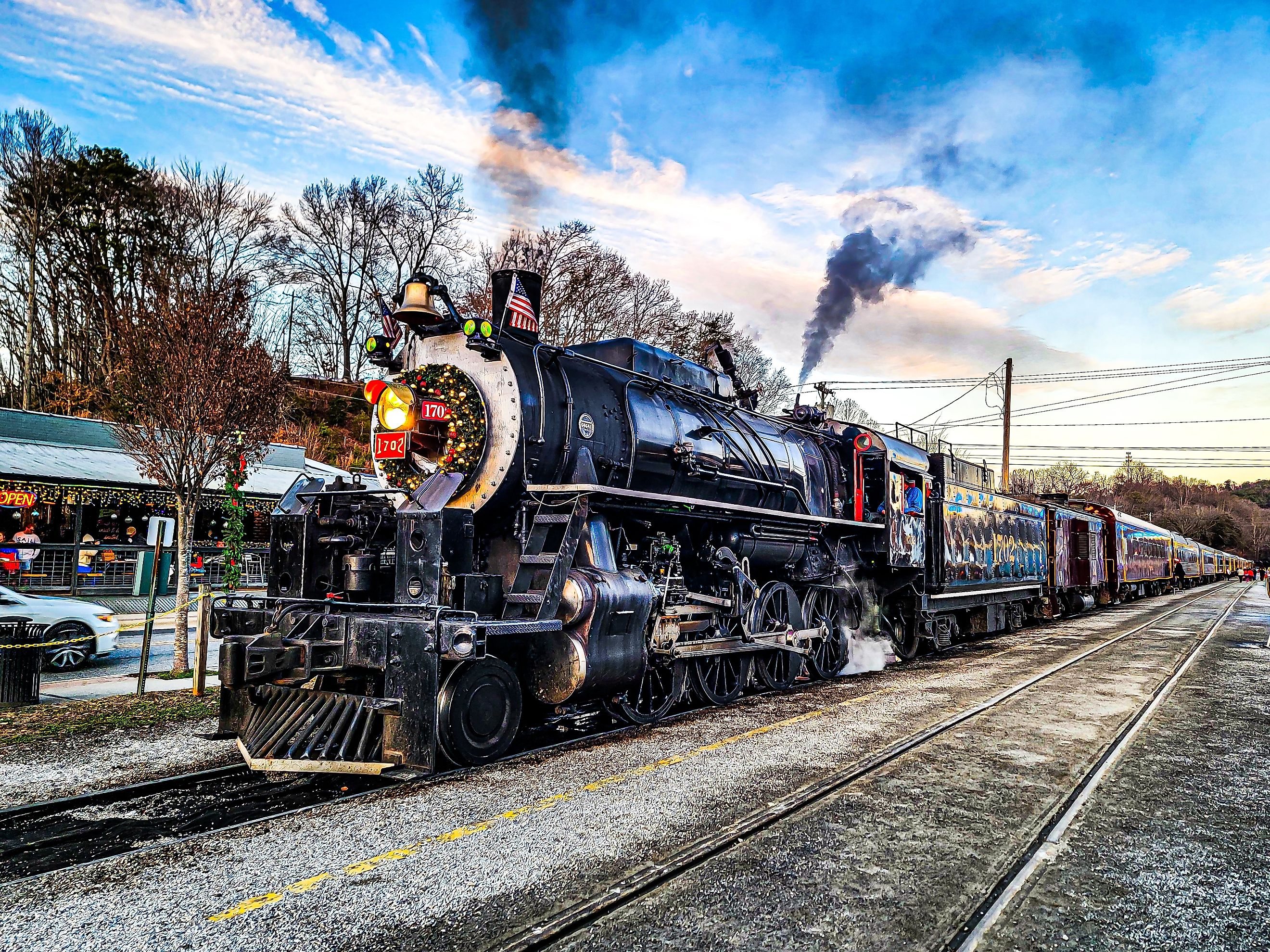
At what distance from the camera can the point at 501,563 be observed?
21.4 ft

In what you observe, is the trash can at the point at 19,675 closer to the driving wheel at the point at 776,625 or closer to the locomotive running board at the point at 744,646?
the locomotive running board at the point at 744,646

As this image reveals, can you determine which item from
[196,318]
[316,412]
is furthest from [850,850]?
[316,412]

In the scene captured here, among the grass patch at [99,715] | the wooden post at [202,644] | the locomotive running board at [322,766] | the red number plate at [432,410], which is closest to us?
the locomotive running board at [322,766]

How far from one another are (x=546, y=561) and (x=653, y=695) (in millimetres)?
2283

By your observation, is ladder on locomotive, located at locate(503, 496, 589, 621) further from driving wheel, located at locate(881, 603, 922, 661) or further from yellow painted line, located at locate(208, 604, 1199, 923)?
driving wheel, located at locate(881, 603, 922, 661)

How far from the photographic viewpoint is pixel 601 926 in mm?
3234

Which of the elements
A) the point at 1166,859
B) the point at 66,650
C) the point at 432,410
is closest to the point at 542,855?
the point at 1166,859

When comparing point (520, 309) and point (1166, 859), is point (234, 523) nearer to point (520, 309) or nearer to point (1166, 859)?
point (520, 309)

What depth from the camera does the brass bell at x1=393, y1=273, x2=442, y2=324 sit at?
6.72 meters

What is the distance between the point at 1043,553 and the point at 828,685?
474 inches

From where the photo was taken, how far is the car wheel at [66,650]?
10.7m

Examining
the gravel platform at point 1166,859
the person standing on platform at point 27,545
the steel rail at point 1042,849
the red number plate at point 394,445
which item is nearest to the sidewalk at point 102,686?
the red number plate at point 394,445

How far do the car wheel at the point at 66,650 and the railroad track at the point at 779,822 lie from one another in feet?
32.9

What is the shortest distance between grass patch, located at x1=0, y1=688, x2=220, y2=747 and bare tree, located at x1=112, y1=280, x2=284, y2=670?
160cm
